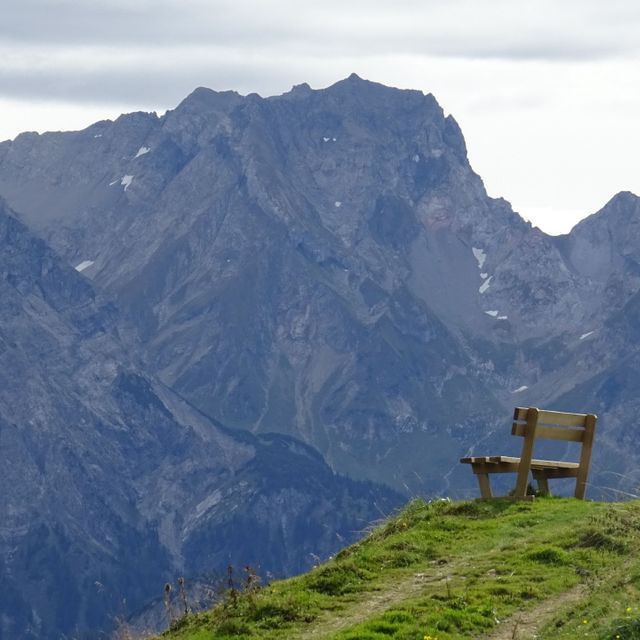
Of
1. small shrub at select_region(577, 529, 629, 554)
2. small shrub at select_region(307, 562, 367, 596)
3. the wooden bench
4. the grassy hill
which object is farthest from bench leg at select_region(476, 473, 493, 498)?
small shrub at select_region(307, 562, 367, 596)

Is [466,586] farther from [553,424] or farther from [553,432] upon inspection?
[553,424]

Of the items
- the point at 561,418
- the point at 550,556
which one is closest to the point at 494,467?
the point at 561,418

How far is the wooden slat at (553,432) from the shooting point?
107 ft

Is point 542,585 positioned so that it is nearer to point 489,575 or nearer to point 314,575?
point 489,575

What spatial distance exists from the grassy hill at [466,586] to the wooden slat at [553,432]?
1486mm

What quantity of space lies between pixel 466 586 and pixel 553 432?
25.2 ft

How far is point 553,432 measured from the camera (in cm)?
3350

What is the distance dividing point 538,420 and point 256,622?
9.54m

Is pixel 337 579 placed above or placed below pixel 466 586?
below

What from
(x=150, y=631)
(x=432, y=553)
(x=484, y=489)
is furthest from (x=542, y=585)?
(x=484, y=489)

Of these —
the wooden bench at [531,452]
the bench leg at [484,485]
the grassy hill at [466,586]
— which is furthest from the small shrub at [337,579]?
the bench leg at [484,485]

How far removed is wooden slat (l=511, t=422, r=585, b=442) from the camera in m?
32.7

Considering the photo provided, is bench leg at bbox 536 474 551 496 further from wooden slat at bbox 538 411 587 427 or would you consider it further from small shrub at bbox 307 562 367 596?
small shrub at bbox 307 562 367 596

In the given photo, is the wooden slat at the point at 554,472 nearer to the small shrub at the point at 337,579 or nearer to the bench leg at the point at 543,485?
the bench leg at the point at 543,485
